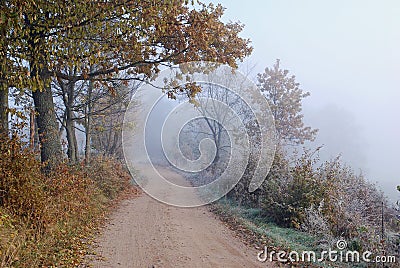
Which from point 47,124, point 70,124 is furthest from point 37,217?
point 70,124

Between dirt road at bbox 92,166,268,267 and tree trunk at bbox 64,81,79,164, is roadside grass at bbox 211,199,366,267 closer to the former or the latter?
dirt road at bbox 92,166,268,267

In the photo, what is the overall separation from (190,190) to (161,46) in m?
12.4

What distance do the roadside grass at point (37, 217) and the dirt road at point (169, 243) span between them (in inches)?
23.2

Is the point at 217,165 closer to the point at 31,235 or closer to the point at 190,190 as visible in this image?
the point at 190,190

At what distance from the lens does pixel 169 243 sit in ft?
28.7

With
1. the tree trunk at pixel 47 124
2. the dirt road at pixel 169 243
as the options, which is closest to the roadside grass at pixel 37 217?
the dirt road at pixel 169 243

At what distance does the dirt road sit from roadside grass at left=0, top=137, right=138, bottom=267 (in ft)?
1.93

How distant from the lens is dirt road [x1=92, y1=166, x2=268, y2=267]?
732cm

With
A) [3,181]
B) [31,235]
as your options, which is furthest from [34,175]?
[31,235]

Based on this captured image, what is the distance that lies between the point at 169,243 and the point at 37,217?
3.06 m

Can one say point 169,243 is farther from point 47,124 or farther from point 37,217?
point 47,124

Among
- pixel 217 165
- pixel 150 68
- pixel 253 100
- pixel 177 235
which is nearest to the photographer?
pixel 177 235

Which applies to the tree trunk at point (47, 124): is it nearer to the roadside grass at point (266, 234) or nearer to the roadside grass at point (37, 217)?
the roadside grass at point (37, 217)

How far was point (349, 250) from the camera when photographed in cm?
820
